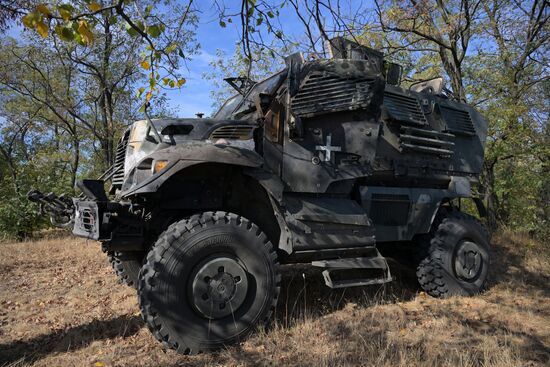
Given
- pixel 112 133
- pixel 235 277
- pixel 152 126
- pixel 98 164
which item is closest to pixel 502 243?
pixel 235 277

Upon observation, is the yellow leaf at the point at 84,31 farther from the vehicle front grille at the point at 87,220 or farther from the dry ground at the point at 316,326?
the dry ground at the point at 316,326

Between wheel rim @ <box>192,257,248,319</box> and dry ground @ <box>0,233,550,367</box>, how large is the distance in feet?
1.19

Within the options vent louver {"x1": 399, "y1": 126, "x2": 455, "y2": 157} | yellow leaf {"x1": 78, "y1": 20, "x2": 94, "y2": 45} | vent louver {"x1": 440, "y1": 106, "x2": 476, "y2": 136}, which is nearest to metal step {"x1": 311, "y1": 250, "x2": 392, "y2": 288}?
vent louver {"x1": 399, "y1": 126, "x2": 455, "y2": 157}

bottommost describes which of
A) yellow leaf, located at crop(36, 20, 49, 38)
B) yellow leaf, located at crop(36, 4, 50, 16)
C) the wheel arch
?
the wheel arch

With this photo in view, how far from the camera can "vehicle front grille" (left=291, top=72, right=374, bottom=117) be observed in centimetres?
479

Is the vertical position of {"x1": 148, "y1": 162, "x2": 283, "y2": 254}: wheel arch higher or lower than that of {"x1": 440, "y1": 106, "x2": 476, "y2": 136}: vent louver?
lower

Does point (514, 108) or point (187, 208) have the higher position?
point (514, 108)

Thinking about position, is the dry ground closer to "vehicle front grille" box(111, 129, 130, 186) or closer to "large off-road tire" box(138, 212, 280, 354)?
"large off-road tire" box(138, 212, 280, 354)

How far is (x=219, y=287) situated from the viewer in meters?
3.89

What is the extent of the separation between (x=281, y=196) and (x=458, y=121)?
340 cm

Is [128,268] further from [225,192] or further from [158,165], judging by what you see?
[158,165]

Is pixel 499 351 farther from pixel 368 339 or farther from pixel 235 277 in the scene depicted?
pixel 235 277

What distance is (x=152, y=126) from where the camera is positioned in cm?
421

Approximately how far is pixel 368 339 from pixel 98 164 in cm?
2099
